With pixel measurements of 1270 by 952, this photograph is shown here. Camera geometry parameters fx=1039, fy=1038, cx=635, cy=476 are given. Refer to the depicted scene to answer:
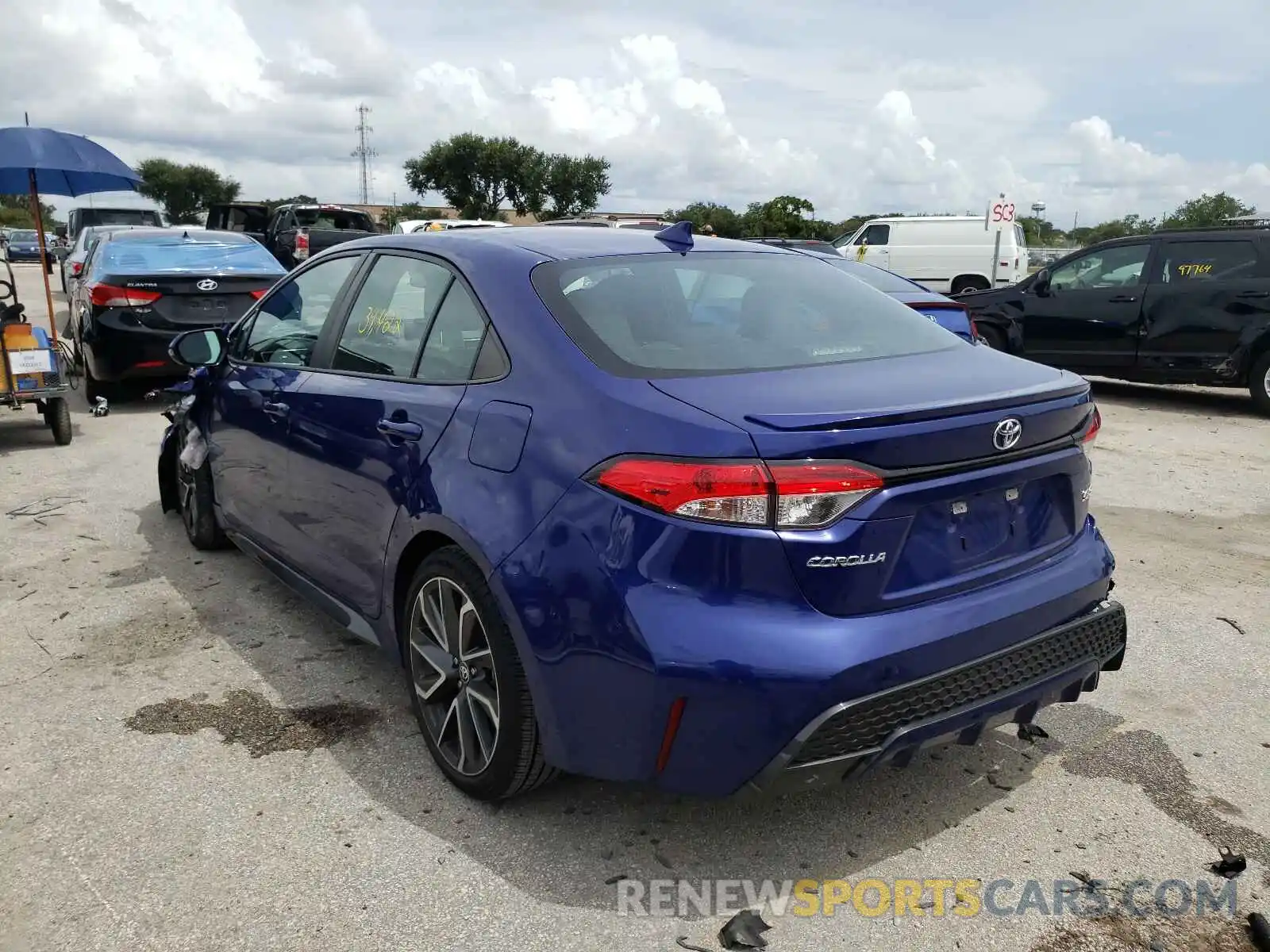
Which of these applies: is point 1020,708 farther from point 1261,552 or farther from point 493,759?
point 1261,552

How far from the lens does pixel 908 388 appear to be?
2656 mm

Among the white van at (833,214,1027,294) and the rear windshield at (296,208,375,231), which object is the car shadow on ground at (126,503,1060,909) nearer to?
the rear windshield at (296,208,375,231)

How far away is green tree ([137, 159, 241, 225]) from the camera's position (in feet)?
260

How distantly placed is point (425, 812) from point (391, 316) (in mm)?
1661

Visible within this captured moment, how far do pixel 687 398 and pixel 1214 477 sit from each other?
636 cm

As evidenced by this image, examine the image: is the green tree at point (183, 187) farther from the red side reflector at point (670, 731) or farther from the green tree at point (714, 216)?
the red side reflector at point (670, 731)

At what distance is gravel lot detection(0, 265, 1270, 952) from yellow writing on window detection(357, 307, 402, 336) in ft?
4.35

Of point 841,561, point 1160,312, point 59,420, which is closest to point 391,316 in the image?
point 841,561

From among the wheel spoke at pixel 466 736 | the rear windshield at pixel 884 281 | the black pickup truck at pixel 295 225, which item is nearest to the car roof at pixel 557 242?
the wheel spoke at pixel 466 736

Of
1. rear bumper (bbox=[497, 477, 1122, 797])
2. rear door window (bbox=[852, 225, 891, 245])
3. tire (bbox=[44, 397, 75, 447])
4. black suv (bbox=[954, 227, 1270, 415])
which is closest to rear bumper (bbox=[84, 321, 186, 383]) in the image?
tire (bbox=[44, 397, 75, 447])

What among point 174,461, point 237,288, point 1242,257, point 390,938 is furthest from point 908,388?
point 1242,257

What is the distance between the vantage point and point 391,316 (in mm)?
3613

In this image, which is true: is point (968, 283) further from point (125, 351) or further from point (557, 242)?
point (557, 242)

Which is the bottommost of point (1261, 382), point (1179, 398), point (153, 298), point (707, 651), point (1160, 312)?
point (1179, 398)
